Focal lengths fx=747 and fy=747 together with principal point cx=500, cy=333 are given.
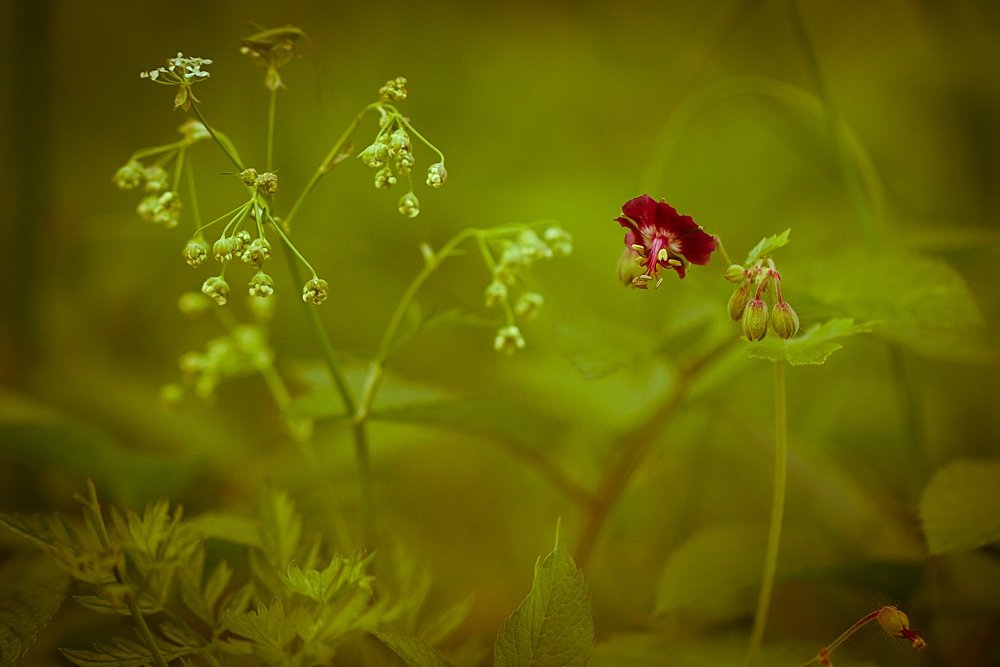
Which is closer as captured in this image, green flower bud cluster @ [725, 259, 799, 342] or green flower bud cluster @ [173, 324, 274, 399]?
green flower bud cluster @ [725, 259, 799, 342]

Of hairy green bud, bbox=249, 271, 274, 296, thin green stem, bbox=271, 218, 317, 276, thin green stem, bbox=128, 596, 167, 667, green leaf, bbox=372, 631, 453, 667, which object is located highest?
thin green stem, bbox=271, 218, 317, 276

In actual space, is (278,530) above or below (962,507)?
below

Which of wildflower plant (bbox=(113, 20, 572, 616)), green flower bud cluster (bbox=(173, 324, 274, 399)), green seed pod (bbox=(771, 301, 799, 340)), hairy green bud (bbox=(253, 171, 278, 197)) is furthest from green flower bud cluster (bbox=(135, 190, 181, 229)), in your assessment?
green seed pod (bbox=(771, 301, 799, 340))

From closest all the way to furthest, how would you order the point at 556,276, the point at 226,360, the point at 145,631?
the point at 145,631, the point at 226,360, the point at 556,276

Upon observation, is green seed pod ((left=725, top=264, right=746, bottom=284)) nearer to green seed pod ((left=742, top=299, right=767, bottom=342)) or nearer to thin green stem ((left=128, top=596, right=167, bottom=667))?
green seed pod ((left=742, top=299, right=767, bottom=342))

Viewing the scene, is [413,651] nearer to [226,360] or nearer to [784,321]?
[784,321]

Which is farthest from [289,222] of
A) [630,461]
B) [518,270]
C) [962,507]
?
[962,507]
